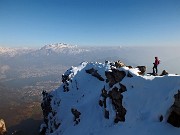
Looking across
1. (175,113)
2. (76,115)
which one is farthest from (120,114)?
(76,115)

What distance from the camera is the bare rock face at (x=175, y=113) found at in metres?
33.1

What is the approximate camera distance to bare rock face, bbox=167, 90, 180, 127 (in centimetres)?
3309

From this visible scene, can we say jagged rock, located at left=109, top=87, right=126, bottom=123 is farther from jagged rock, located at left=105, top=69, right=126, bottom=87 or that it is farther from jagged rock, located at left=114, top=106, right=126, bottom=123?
jagged rock, located at left=105, top=69, right=126, bottom=87

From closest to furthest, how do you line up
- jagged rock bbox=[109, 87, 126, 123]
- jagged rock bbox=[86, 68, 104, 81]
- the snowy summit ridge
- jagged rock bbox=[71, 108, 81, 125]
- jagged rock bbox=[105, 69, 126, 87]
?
the snowy summit ridge
jagged rock bbox=[109, 87, 126, 123]
jagged rock bbox=[105, 69, 126, 87]
jagged rock bbox=[71, 108, 81, 125]
jagged rock bbox=[86, 68, 104, 81]

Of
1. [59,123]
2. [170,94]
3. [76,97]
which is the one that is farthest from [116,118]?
[76,97]

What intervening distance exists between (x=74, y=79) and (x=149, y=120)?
7773 centimetres

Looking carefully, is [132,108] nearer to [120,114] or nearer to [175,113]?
[120,114]

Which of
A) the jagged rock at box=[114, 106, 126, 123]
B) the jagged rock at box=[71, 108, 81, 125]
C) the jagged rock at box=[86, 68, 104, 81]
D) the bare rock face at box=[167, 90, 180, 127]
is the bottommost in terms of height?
the jagged rock at box=[71, 108, 81, 125]

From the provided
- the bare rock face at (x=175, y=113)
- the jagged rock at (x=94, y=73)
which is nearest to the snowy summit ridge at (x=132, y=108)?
the bare rock face at (x=175, y=113)

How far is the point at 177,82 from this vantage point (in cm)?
3781

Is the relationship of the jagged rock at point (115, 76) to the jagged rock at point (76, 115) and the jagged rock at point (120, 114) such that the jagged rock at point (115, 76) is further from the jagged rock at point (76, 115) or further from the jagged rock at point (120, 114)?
the jagged rock at point (76, 115)

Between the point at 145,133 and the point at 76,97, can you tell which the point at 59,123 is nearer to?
the point at 76,97

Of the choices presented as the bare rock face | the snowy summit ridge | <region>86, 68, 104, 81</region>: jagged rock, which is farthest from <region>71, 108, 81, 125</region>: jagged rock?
the bare rock face

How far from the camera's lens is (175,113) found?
3378cm
